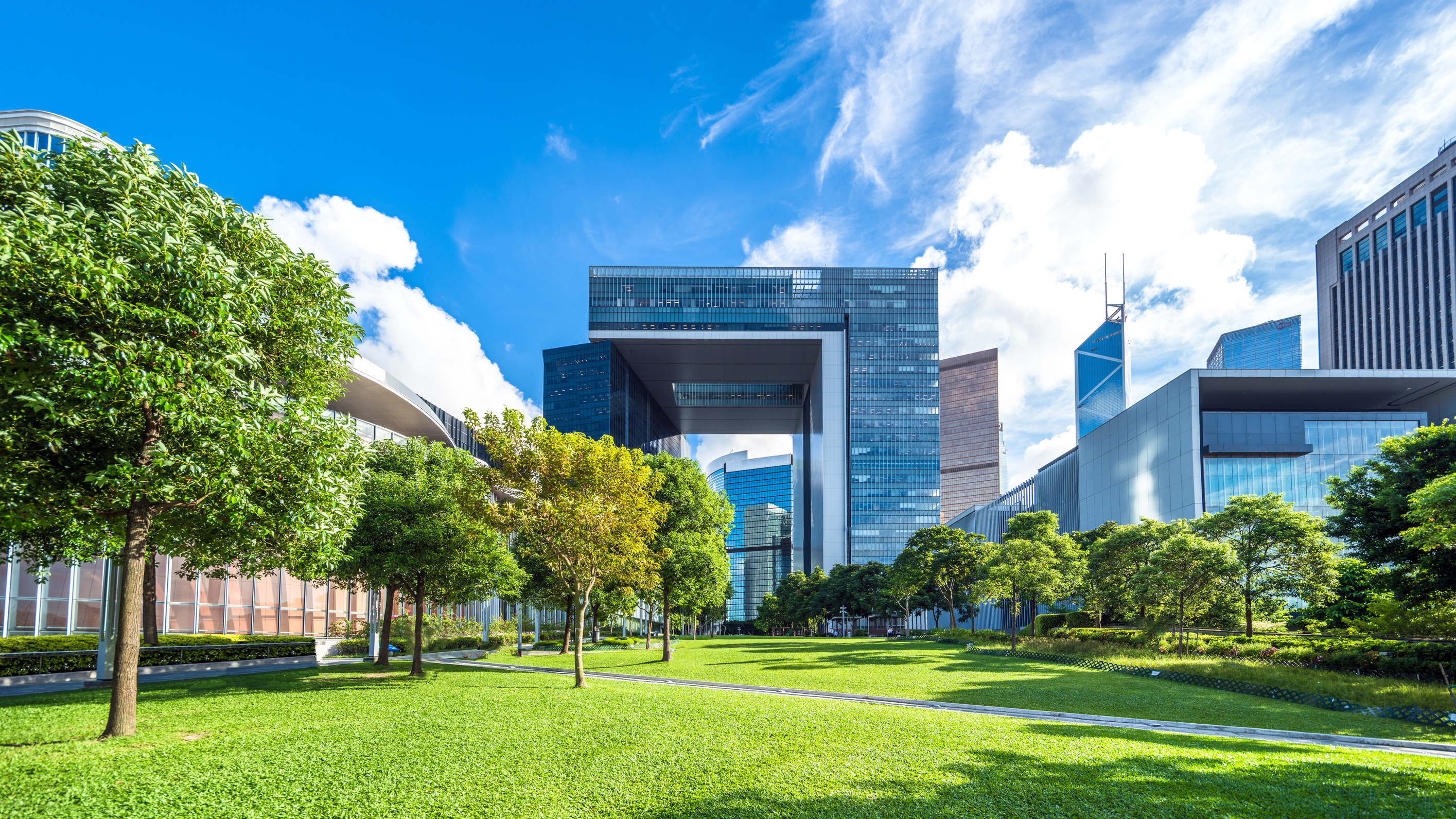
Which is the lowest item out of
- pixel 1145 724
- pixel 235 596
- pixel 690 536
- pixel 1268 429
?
pixel 235 596

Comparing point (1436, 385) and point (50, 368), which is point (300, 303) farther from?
point (1436, 385)

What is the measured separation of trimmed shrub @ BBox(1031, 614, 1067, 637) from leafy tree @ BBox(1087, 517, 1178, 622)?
9723mm

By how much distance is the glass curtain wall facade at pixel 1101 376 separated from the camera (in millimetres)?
167125

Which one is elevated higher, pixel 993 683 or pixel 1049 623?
pixel 993 683

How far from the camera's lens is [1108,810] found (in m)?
8.88

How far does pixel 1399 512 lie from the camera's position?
2670cm

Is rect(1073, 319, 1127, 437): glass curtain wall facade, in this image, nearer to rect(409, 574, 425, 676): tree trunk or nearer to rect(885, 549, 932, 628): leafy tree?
rect(885, 549, 932, 628): leafy tree

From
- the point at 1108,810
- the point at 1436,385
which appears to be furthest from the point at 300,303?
the point at 1436,385

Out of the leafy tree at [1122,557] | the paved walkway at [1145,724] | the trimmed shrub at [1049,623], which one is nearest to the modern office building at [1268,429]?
the trimmed shrub at [1049,623]

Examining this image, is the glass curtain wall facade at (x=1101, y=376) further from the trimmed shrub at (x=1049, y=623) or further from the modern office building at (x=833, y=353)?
the trimmed shrub at (x=1049, y=623)

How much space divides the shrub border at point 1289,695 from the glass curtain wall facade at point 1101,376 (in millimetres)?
151686

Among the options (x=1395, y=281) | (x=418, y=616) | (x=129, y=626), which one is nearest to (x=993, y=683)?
(x=418, y=616)

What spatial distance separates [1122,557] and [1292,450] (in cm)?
3021

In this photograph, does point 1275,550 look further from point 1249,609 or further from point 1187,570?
point 1187,570
